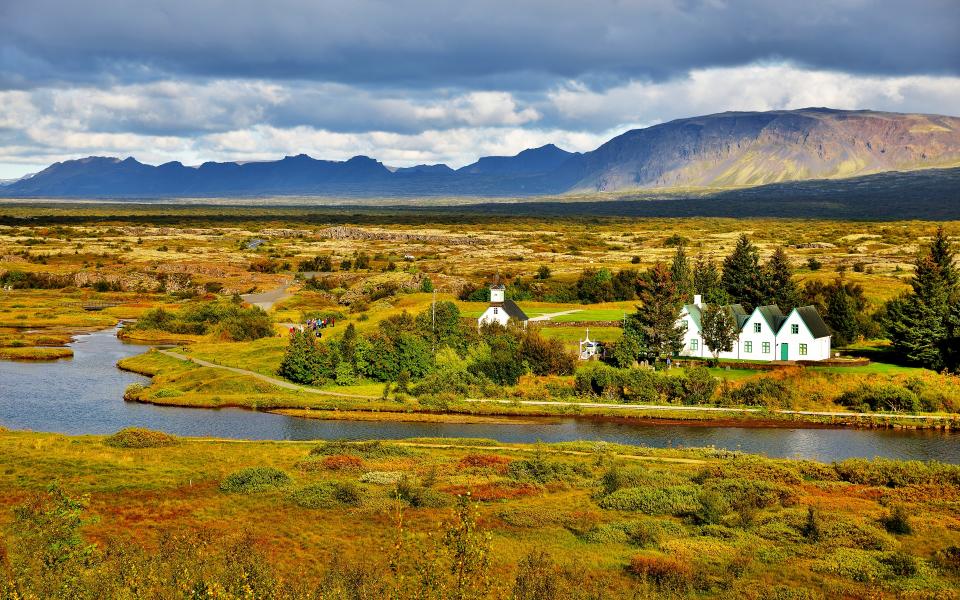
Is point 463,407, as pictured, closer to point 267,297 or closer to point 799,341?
point 799,341

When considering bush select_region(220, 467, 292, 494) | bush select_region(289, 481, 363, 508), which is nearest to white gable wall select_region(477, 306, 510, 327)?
bush select_region(220, 467, 292, 494)

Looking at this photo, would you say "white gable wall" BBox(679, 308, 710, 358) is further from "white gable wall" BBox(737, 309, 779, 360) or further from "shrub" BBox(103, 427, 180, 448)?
"shrub" BBox(103, 427, 180, 448)

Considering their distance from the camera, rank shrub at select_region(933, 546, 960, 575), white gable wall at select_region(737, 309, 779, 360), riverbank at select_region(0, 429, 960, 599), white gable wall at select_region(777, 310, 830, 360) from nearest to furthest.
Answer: riverbank at select_region(0, 429, 960, 599) < shrub at select_region(933, 546, 960, 575) < white gable wall at select_region(777, 310, 830, 360) < white gable wall at select_region(737, 309, 779, 360)

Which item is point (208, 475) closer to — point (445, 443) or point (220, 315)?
point (445, 443)

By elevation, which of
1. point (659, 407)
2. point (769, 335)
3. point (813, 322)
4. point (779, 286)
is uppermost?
point (779, 286)

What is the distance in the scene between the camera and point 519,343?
7244cm

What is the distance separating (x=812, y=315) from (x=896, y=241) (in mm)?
119112

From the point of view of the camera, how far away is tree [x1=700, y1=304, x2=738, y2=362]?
7392cm

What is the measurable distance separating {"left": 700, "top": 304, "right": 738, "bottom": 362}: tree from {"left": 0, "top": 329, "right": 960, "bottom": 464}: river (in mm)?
16654

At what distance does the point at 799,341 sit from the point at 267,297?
7386cm

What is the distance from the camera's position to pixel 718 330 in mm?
74062

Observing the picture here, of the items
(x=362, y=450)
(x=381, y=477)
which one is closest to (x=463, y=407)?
(x=362, y=450)

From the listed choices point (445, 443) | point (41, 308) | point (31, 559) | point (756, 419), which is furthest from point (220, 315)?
point (31, 559)

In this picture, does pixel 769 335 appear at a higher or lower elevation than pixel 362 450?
higher
